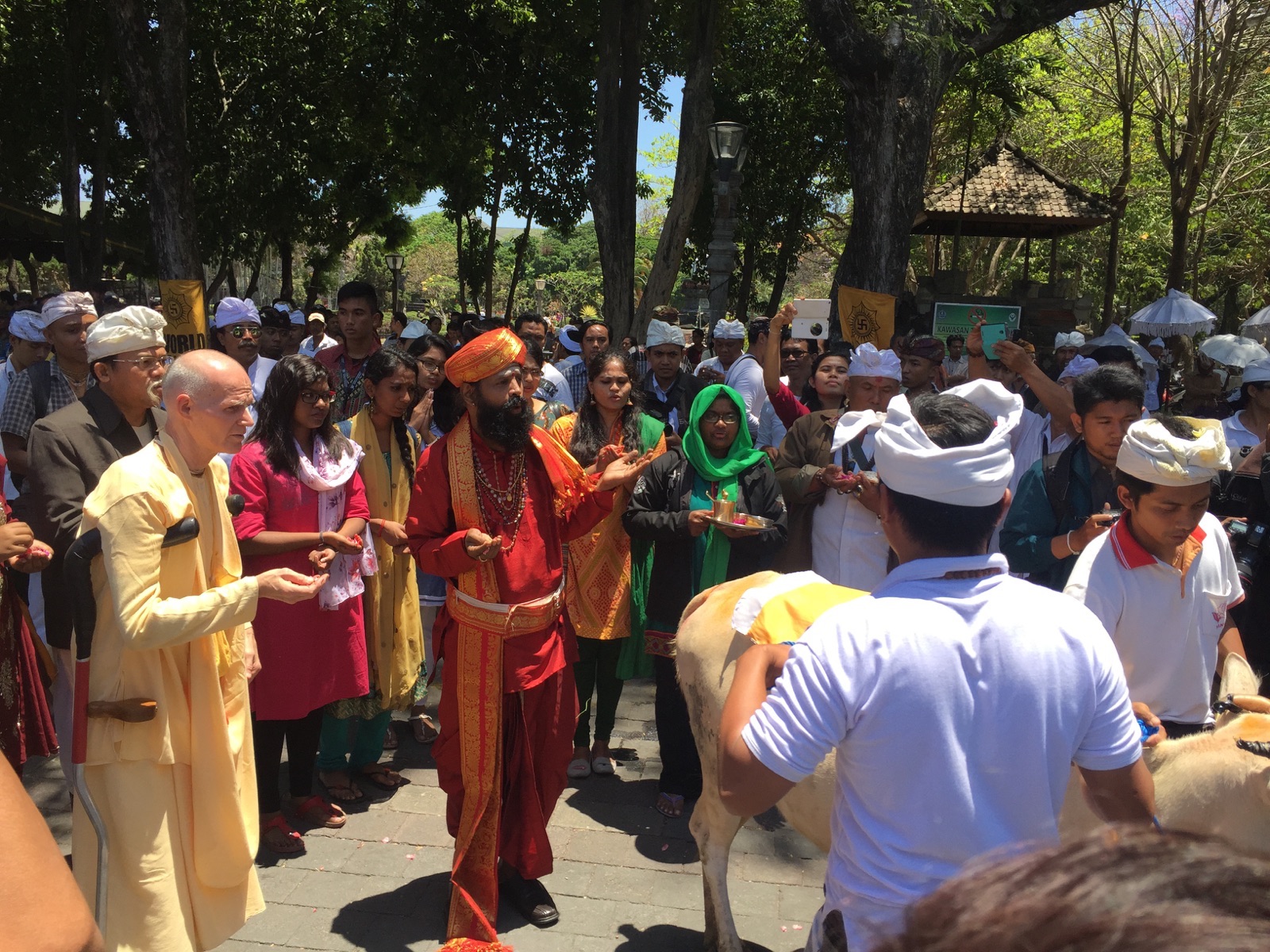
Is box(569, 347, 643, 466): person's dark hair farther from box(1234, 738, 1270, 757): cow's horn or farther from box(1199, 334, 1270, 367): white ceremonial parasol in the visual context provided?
box(1199, 334, 1270, 367): white ceremonial parasol

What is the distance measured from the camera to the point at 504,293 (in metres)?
69.9

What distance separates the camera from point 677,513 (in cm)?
491

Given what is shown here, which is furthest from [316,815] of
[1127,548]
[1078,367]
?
[1078,367]

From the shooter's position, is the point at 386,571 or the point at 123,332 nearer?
the point at 123,332

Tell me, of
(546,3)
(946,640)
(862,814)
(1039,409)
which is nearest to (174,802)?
(862,814)

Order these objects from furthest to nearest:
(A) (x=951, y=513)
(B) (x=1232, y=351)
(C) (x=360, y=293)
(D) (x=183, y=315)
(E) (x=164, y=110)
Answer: (E) (x=164, y=110)
(B) (x=1232, y=351)
(D) (x=183, y=315)
(C) (x=360, y=293)
(A) (x=951, y=513)

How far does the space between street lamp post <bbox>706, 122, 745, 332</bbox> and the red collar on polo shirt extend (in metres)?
9.19

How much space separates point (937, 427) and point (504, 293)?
69.7 m

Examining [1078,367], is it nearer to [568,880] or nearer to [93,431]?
[568,880]

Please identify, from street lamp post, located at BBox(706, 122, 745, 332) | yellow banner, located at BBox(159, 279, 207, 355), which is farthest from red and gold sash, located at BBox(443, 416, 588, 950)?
street lamp post, located at BBox(706, 122, 745, 332)

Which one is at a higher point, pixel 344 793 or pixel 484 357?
pixel 484 357

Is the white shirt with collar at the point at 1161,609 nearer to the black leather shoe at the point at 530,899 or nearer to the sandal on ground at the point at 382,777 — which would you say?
the black leather shoe at the point at 530,899

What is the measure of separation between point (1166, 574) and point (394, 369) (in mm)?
3555

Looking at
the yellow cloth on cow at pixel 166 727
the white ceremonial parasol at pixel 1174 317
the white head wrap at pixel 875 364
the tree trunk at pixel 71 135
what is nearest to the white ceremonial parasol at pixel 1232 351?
the white ceremonial parasol at pixel 1174 317
